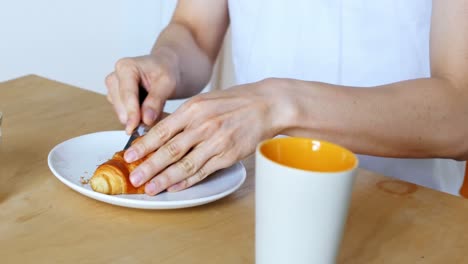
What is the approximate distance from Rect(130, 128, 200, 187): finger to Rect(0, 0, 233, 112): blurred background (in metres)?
1.65

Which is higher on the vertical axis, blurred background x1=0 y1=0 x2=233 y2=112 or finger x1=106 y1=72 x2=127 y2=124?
finger x1=106 y1=72 x2=127 y2=124

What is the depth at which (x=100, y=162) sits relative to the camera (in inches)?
39.5

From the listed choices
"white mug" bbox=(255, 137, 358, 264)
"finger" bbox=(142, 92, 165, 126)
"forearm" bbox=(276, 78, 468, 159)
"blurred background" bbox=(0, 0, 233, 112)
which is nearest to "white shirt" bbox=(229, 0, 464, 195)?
"forearm" bbox=(276, 78, 468, 159)

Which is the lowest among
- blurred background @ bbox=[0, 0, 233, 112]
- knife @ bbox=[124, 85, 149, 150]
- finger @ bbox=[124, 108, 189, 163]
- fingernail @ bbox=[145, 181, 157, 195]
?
blurred background @ bbox=[0, 0, 233, 112]

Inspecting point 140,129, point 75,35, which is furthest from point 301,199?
point 75,35

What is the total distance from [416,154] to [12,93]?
2.35 feet

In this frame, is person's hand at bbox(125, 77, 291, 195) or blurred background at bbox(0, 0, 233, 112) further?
blurred background at bbox(0, 0, 233, 112)

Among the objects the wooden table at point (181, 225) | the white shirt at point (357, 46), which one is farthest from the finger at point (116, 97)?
the white shirt at point (357, 46)

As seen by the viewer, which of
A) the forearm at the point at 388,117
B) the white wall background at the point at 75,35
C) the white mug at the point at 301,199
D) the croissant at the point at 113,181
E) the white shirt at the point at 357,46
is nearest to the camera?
the white mug at the point at 301,199

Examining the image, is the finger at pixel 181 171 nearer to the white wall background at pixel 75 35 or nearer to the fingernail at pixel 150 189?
the fingernail at pixel 150 189

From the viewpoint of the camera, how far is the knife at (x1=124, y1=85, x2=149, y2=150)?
40.3 inches

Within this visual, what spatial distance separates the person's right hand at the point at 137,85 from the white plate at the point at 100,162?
0.04 metres

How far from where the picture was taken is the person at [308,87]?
0.93 m

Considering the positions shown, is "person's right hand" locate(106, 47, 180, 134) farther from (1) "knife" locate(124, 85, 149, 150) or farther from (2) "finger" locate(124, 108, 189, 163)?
(2) "finger" locate(124, 108, 189, 163)
